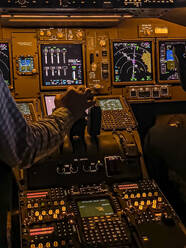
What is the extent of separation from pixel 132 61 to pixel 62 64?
67 centimetres

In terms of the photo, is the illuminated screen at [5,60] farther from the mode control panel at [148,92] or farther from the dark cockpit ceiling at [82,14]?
the mode control panel at [148,92]

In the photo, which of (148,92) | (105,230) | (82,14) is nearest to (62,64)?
(82,14)

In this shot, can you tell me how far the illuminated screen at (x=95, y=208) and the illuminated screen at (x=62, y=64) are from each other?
1.56 m

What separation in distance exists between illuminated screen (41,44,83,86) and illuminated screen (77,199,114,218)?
1.56 metres

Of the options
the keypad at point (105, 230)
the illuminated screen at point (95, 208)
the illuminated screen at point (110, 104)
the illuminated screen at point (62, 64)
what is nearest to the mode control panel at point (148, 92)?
the illuminated screen at point (110, 104)

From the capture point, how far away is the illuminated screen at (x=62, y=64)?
3182mm

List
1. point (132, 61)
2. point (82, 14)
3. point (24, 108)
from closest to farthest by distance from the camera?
1. point (82, 14)
2. point (24, 108)
3. point (132, 61)

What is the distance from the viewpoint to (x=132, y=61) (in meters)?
3.30

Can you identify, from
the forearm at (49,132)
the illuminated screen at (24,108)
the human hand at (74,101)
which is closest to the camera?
the forearm at (49,132)

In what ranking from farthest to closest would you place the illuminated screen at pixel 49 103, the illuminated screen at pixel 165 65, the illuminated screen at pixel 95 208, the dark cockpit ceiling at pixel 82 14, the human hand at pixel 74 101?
the illuminated screen at pixel 165 65
the illuminated screen at pixel 49 103
the dark cockpit ceiling at pixel 82 14
the illuminated screen at pixel 95 208
the human hand at pixel 74 101

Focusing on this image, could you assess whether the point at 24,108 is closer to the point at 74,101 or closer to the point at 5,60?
the point at 5,60

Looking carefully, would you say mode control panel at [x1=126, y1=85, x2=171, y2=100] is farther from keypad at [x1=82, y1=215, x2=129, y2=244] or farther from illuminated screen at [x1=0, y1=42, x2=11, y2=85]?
keypad at [x1=82, y1=215, x2=129, y2=244]

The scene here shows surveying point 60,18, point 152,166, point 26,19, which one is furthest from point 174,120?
point 26,19

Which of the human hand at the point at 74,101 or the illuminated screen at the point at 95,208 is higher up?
the human hand at the point at 74,101
